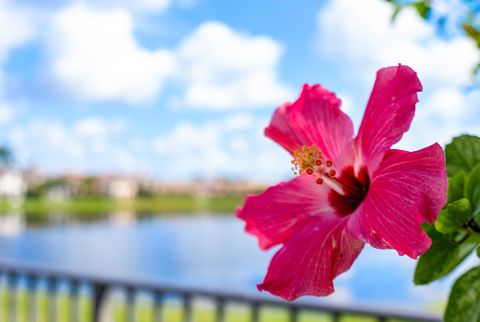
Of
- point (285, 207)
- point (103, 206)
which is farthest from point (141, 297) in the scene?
point (103, 206)

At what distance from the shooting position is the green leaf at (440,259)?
28cm

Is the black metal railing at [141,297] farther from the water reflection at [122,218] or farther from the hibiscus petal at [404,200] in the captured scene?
the water reflection at [122,218]

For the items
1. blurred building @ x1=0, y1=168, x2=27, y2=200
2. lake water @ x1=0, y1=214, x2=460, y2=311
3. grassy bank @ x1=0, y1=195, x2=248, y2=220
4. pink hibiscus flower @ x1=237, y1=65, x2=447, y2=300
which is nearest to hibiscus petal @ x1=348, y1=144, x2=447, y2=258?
pink hibiscus flower @ x1=237, y1=65, x2=447, y2=300

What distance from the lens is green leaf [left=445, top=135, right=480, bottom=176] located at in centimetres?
28

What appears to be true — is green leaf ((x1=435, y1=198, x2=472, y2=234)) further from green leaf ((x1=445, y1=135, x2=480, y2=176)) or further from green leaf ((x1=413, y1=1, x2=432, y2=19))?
green leaf ((x1=413, y1=1, x2=432, y2=19))

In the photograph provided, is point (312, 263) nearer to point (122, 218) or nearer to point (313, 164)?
point (313, 164)

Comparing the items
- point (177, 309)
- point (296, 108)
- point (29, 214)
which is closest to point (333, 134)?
point (296, 108)

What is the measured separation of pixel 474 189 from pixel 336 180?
63 mm

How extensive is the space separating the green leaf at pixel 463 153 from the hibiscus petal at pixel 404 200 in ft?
0.18

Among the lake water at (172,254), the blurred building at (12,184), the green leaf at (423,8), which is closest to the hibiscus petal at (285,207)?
the green leaf at (423,8)

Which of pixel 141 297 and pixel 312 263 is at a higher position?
pixel 312 263

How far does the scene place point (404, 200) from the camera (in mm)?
230

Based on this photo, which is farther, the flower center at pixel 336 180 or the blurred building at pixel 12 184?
the blurred building at pixel 12 184

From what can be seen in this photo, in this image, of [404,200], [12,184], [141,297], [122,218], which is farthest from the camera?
[122,218]
